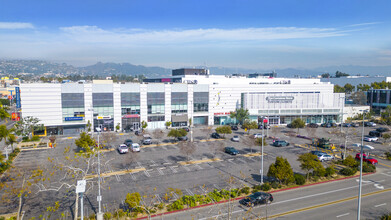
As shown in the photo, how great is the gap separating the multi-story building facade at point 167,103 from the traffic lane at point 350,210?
4330 cm

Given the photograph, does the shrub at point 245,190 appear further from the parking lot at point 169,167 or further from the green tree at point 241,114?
the green tree at point 241,114

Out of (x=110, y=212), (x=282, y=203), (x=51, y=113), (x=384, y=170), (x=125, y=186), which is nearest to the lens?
(x=110, y=212)

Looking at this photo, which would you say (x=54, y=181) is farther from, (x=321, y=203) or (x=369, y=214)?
(x=369, y=214)

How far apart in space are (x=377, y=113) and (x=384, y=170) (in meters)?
→ 63.3

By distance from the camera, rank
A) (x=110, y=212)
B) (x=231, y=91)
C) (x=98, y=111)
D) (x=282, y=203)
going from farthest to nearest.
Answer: (x=231, y=91) → (x=98, y=111) → (x=282, y=203) → (x=110, y=212)

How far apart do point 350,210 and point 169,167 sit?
2026 centimetres

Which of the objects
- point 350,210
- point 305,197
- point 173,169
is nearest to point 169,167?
point 173,169

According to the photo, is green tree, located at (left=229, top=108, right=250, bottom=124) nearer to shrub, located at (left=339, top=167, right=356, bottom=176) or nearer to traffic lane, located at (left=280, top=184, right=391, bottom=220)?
shrub, located at (left=339, top=167, right=356, bottom=176)

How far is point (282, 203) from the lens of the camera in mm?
23203

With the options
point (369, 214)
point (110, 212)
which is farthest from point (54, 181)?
point (369, 214)

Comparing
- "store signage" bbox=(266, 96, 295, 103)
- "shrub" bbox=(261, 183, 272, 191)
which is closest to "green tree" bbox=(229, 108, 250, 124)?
"store signage" bbox=(266, 96, 295, 103)

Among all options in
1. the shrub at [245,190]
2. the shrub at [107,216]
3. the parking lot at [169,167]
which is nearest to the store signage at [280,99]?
the parking lot at [169,167]

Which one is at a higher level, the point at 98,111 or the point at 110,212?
the point at 98,111

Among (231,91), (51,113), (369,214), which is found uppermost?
(231,91)
